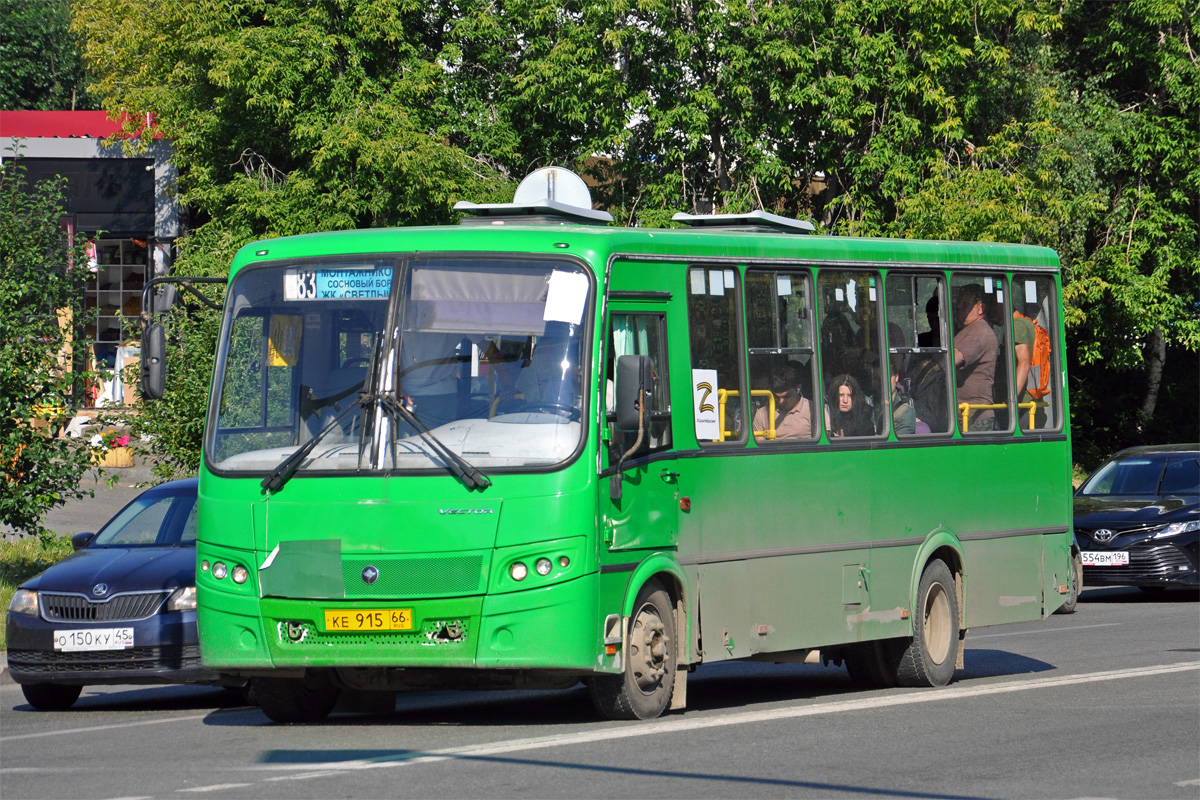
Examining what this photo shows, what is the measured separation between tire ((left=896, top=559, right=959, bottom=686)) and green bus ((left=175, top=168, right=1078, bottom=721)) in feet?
1.28

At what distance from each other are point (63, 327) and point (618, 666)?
10.0 meters

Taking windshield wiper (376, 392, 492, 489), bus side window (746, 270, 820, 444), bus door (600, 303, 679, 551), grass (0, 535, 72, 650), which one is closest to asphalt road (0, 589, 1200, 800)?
bus door (600, 303, 679, 551)

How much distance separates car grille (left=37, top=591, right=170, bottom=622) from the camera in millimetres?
11484

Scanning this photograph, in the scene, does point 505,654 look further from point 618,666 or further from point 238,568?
point 238,568

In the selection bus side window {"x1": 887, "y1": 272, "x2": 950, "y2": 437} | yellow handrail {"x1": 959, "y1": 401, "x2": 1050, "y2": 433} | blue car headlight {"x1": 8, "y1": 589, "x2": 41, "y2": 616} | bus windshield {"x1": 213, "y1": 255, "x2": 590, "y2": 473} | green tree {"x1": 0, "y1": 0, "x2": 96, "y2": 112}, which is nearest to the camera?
bus windshield {"x1": 213, "y1": 255, "x2": 590, "y2": 473}

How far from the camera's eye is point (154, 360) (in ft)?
33.4

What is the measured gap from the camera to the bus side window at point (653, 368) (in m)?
9.59

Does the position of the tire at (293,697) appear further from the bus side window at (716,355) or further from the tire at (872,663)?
the tire at (872,663)

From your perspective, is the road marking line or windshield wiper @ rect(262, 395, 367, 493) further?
the road marking line

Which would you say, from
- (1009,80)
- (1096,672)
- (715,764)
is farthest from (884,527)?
(1009,80)

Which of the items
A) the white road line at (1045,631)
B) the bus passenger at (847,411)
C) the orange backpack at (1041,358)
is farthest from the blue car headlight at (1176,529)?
the bus passenger at (847,411)

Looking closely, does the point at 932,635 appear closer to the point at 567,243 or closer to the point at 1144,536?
the point at 567,243

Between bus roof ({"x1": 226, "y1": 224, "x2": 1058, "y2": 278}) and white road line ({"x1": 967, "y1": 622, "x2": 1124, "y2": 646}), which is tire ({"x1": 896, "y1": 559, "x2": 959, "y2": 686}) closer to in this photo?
bus roof ({"x1": 226, "y1": 224, "x2": 1058, "y2": 278})

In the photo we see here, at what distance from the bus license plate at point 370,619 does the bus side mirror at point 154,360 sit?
5.63 ft
